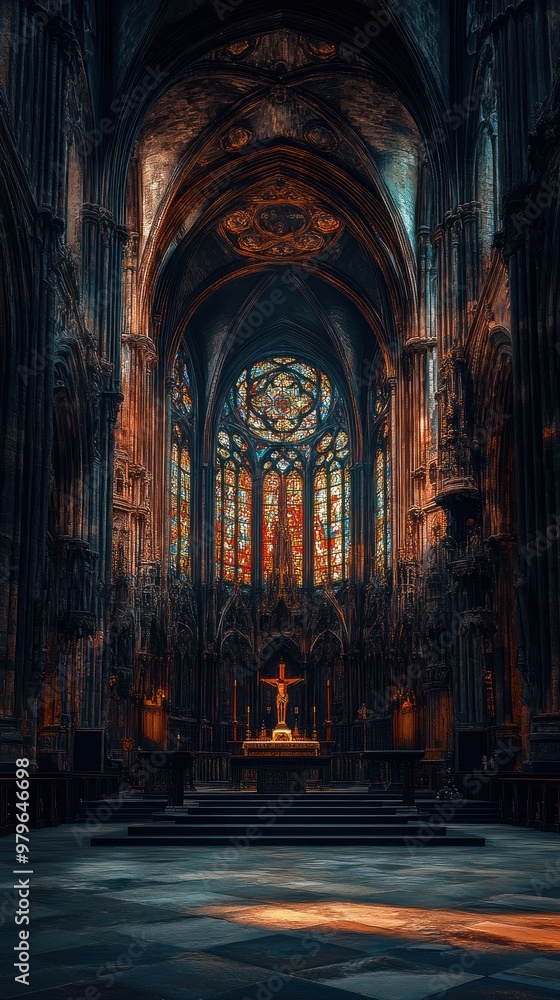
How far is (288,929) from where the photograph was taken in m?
7.68

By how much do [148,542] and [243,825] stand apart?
74.7ft

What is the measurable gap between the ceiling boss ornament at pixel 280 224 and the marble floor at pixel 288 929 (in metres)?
A: 35.0

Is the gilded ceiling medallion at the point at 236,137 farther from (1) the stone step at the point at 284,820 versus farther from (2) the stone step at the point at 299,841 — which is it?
(2) the stone step at the point at 299,841

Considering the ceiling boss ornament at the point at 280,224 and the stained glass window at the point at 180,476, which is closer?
the ceiling boss ornament at the point at 280,224

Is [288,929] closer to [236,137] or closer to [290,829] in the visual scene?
[290,829]

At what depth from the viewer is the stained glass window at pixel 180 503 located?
155 feet

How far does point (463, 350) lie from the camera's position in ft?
93.1

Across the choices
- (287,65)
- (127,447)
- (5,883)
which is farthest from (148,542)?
(5,883)

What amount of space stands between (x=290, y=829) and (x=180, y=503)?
32203 millimetres

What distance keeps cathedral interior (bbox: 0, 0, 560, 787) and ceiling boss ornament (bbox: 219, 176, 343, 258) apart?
0.41 ft

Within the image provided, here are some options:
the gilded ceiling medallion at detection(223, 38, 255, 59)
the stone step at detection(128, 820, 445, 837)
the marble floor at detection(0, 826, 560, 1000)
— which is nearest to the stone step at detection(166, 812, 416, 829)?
the stone step at detection(128, 820, 445, 837)

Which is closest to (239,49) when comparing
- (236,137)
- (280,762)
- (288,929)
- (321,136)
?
(236,137)

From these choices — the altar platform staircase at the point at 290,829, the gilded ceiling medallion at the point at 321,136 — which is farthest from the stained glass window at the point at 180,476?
the altar platform staircase at the point at 290,829

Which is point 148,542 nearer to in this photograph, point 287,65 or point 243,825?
point 287,65
